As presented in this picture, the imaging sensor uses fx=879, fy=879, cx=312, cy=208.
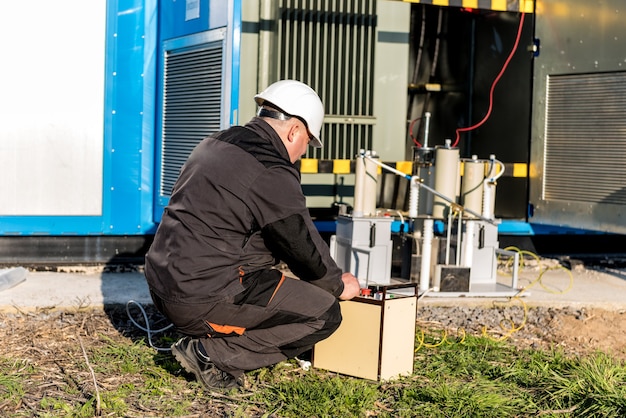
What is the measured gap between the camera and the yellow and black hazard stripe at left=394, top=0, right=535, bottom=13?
531 centimetres

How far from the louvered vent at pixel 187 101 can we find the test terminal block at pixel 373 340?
2044mm

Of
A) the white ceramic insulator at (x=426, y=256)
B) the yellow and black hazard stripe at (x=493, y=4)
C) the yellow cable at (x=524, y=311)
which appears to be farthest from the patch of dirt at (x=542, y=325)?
the yellow and black hazard stripe at (x=493, y=4)

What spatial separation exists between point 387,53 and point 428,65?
1.36 m

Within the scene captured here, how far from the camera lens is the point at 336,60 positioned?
231 inches

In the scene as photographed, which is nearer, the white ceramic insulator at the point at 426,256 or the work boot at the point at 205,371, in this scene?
the work boot at the point at 205,371

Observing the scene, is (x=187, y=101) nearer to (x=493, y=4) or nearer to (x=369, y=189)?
(x=369, y=189)

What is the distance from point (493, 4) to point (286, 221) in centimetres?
281

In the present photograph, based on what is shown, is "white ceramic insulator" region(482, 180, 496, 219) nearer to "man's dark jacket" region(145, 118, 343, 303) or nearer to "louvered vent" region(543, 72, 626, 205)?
"louvered vent" region(543, 72, 626, 205)

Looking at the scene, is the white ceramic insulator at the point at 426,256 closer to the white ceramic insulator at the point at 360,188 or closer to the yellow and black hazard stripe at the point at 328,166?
the white ceramic insulator at the point at 360,188

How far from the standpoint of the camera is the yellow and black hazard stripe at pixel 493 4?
5.31 m

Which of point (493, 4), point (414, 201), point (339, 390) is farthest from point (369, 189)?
point (339, 390)

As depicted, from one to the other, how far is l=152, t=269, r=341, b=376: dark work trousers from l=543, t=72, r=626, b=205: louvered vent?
2688mm

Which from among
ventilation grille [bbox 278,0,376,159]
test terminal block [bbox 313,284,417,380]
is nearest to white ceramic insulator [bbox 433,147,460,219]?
ventilation grille [bbox 278,0,376,159]

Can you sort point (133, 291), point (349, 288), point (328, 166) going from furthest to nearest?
point (328, 166), point (133, 291), point (349, 288)
